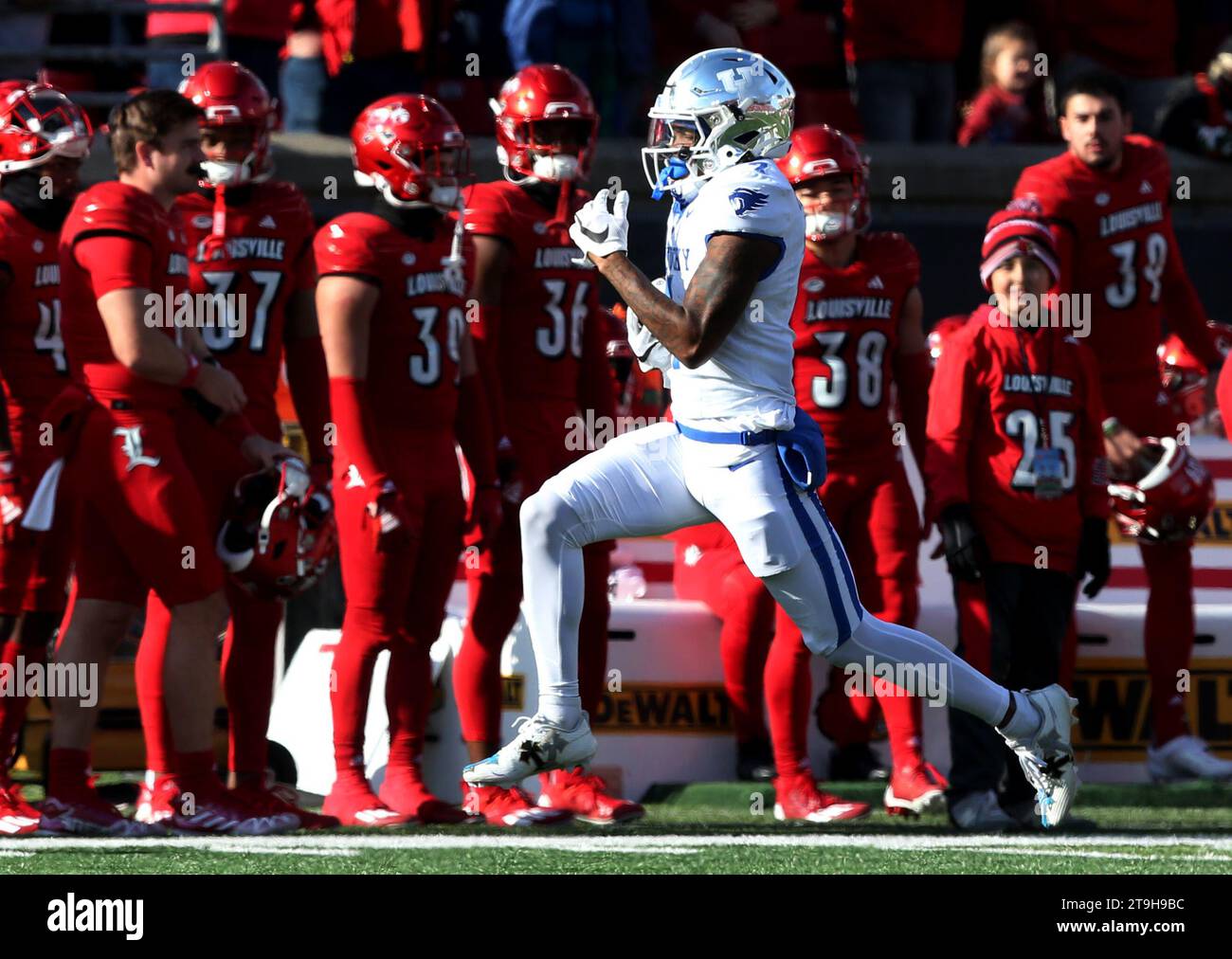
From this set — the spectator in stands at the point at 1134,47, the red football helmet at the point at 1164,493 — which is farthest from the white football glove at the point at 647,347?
the spectator in stands at the point at 1134,47

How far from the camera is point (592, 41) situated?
1015cm

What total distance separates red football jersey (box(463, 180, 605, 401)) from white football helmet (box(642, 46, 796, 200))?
1772 mm

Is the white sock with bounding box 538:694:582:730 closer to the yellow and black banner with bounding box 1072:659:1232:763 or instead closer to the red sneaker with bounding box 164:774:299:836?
the red sneaker with bounding box 164:774:299:836

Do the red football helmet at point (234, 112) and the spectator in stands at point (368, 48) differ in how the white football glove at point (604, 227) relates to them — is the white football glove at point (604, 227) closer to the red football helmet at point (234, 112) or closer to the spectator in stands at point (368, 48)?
the red football helmet at point (234, 112)

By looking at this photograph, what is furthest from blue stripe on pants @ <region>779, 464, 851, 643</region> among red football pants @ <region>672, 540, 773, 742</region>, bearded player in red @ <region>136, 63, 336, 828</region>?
red football pants @ <region>672, 540, 773, 742</region>

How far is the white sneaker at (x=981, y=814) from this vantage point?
684 cm

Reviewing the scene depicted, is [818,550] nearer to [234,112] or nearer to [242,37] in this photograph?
[234,112]

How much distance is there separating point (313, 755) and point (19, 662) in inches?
50.5

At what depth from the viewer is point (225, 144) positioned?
7117 millimetres

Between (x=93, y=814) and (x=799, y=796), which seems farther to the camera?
(x=799, y=796)


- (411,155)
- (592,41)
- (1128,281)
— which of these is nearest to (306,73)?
(592,41)

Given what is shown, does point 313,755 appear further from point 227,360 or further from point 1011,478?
point 1011,478
